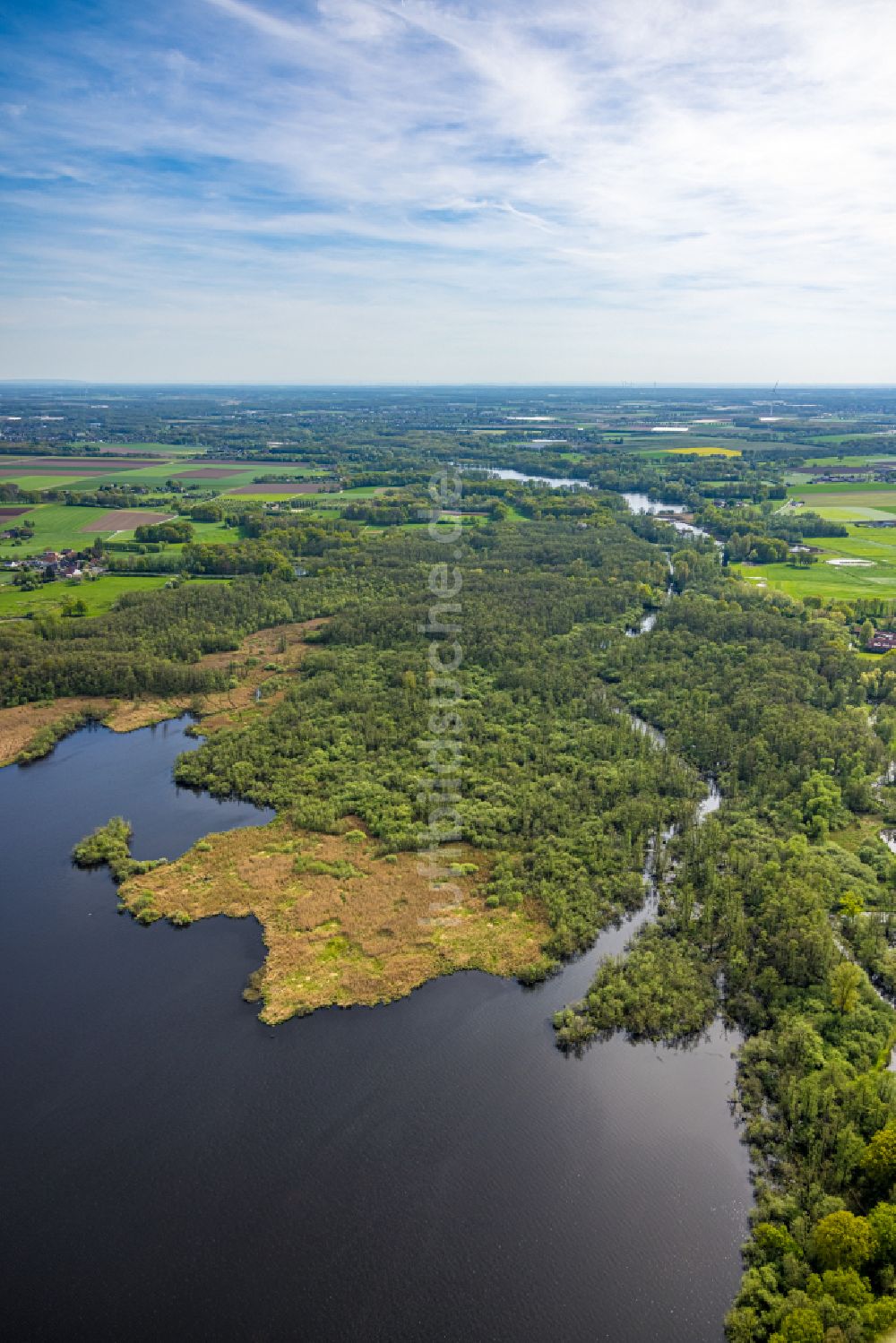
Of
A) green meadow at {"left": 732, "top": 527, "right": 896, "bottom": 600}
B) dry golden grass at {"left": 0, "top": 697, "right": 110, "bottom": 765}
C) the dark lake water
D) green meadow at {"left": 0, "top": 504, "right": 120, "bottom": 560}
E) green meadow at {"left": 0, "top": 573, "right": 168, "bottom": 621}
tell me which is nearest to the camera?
the dark lake water

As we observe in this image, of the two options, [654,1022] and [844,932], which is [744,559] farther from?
[654,1022]

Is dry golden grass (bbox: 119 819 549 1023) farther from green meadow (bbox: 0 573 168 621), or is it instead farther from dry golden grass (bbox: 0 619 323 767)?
green meadow (bbox: 0 573 168 621)

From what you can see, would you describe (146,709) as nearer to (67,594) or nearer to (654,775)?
(67,594)

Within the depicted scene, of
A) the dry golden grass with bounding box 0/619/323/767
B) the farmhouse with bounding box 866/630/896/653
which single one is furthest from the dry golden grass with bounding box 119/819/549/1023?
the farmhouse with bounding box 866/630/896/653

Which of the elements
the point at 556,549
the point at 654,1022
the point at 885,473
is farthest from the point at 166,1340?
the point at 885,473

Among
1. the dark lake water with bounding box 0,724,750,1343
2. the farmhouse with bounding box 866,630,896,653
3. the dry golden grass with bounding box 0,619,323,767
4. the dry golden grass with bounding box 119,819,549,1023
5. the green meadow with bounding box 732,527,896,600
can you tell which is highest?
the green meadow with bounding box 732,527,896,600

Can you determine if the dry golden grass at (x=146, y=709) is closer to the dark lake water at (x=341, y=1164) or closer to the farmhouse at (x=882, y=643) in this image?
the dark lake water at (x=341, y=1164)
